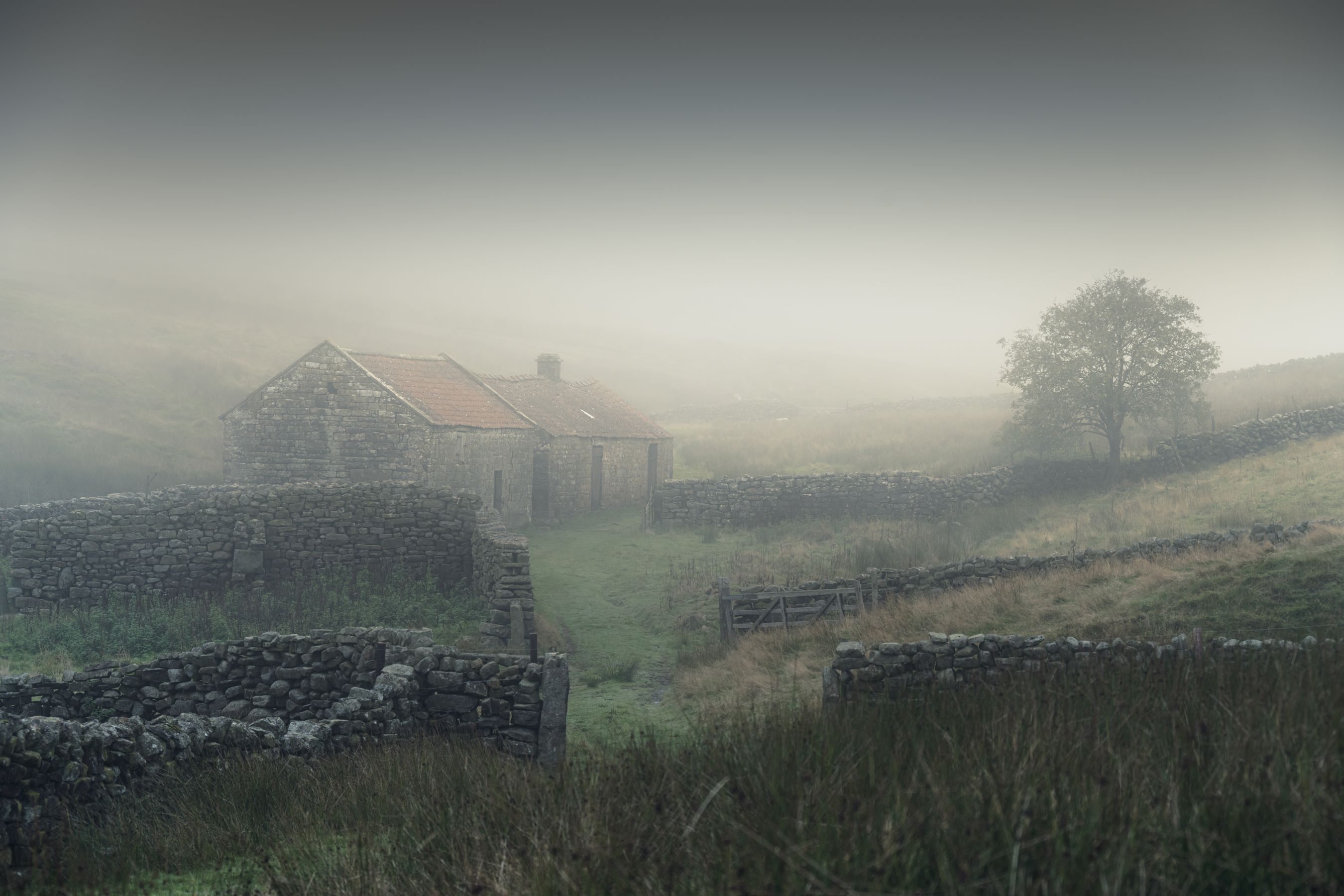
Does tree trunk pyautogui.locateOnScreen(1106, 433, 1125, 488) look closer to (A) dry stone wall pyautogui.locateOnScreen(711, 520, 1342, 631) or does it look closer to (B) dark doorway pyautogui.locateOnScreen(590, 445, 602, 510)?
(A) dry stone wall pyautogui.locateOnScreen(711, 520, 1342, 631)

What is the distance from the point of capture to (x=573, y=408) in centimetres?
3753

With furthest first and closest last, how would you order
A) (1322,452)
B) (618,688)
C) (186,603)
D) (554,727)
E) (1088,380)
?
1. (1088,380)
2. (1322,452)
3. (186,603)
4. (618,688)
5. (554,727)

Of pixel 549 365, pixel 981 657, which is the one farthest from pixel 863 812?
pixel 549 365

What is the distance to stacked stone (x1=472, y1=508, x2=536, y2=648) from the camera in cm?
1539

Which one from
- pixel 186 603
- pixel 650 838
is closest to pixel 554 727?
pixel 650 838

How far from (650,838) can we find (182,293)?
118625mm

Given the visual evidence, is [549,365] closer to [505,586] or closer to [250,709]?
[505,586]

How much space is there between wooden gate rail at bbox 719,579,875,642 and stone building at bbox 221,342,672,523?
48.8 ft

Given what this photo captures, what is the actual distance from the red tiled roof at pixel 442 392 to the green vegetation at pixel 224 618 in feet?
35.5

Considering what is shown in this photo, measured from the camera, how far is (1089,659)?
748 centimetres

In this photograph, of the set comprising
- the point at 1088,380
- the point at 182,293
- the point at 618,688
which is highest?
the point at 182,293

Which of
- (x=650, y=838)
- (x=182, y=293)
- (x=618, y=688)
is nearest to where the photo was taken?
(x=650, y=838)

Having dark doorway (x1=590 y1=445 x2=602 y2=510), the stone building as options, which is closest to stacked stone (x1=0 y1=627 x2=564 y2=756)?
the stone building

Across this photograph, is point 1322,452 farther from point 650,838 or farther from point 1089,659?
point 650,838
